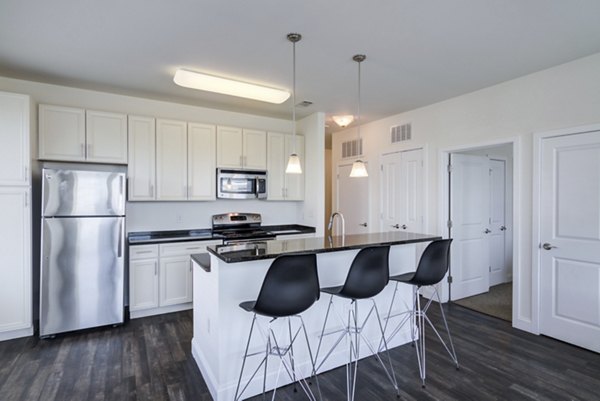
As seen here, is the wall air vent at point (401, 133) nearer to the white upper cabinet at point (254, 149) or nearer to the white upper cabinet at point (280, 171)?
the white upper cabinet at point (280, 171)

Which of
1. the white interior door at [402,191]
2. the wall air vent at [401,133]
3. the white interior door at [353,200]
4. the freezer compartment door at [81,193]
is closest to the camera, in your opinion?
the freezer compartment door at [81,193]

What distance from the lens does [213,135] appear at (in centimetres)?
435

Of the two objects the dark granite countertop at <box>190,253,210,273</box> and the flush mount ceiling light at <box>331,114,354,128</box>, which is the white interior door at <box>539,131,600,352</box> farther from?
the dark granite countertop at <box>190,253,210,273</box>

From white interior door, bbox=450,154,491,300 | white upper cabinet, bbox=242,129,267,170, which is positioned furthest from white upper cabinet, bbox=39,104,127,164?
white interior door, bbox=450,154,491,300

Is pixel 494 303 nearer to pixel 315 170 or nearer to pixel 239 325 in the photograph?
pixel 315 170

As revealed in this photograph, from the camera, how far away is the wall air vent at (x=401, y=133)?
4.68 meters

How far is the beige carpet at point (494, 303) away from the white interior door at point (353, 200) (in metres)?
1.83

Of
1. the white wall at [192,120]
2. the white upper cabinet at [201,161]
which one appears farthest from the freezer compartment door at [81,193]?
the white upper cabinet at [201,161]

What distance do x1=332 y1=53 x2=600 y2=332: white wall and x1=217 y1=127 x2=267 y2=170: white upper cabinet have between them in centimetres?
229

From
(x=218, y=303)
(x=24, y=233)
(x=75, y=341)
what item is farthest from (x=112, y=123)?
(x=218, y=303)

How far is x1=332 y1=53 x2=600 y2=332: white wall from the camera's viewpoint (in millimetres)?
2973

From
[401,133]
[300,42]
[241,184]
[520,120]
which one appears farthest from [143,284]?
[520,120]

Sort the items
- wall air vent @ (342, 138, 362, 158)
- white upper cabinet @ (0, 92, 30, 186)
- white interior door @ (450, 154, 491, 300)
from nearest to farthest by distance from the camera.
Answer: white upper cabinet @ (0, 92, 30, 186) → white interior door @ (450, 154, 491, 300) → wall air vent @ (342, 138, 362, 158)

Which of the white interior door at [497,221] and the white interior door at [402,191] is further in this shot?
the white interior door at [497,221]
